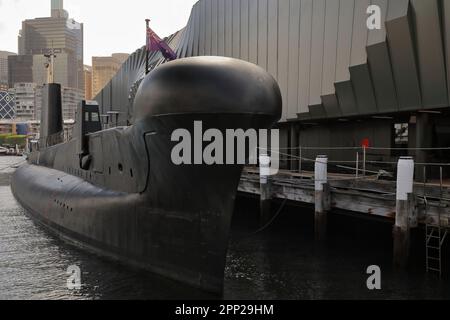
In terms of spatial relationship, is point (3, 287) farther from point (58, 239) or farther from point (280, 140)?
point (280, 140)

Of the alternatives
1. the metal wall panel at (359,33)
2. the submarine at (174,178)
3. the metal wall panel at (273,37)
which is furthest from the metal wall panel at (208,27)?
the submarine at (174,178)

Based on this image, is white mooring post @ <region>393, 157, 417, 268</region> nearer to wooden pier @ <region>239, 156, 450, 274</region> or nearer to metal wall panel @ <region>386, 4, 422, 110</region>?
wooden pier @ <region>239, 156, 450, 274</region>

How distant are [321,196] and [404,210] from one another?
3.00m

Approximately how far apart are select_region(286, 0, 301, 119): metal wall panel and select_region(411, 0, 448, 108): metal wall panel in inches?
283

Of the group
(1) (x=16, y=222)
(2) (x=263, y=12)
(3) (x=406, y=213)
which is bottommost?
(1) (x=16, y=222)

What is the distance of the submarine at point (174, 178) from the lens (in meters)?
7.19

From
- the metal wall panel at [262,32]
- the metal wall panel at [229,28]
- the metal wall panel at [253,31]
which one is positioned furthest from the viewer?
the metal wall panel at [229,28]

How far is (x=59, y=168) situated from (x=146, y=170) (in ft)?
36.5

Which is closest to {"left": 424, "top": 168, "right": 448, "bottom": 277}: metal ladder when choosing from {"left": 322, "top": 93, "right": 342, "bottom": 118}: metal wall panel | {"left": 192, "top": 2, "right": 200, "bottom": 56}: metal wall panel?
{"left": 322, "top": 93, "right": 342, "bottom": 118}: metal wall panel

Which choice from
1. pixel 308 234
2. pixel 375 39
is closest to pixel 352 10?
pixel 375 39

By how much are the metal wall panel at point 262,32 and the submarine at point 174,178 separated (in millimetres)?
14058

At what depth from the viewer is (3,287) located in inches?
391

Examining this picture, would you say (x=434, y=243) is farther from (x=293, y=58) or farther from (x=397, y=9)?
(x=293, y=58)

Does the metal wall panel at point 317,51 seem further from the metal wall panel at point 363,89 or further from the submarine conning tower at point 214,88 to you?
the submarine conning tower at point 214,88
